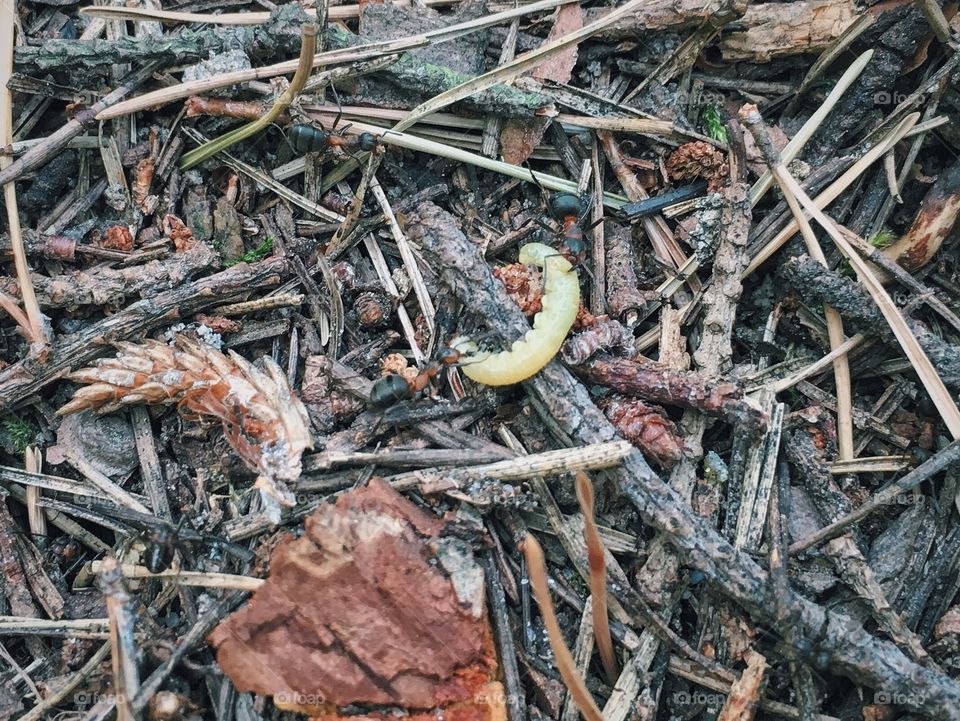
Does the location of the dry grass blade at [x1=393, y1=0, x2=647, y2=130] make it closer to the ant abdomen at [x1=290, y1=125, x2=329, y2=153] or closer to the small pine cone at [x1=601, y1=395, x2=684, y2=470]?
the ant abdomen at [x1=290, y1=125, x2=329, y2=153]

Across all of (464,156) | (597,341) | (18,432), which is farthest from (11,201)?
(597,341)

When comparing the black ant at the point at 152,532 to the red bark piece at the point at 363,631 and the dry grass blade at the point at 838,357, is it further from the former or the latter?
the dry grass blade at the point at 838,357

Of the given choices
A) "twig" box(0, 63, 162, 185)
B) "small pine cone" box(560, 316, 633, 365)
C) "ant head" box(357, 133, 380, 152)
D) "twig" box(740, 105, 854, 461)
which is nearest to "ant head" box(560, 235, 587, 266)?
"small pine cone" box(560, 316, 633, 365)

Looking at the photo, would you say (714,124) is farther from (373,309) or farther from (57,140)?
(57,140)

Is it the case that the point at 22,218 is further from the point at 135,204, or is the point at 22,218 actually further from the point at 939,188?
the point at 939,188

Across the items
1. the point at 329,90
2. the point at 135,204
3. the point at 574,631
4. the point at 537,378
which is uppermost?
the point at 329,90

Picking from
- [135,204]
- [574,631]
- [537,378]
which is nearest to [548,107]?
[537,378]

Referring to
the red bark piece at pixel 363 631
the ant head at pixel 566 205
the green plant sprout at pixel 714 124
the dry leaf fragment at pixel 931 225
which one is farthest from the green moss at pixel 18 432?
the dry leaf fragment at pixel 931 225
